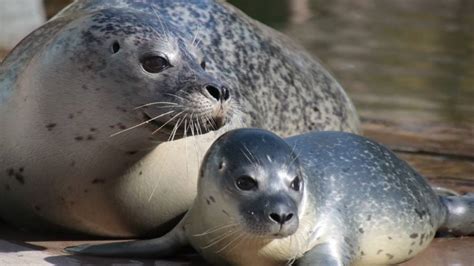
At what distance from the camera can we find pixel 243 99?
672 cm

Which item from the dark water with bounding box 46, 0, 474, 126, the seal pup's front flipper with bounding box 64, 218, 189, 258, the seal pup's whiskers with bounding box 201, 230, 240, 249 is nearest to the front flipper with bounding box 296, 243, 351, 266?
the seal pup's whiskers with bounding box 201, 230, 240, 249

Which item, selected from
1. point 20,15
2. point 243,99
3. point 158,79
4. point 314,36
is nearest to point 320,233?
point 158,79

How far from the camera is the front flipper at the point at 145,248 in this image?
5500 millimetres

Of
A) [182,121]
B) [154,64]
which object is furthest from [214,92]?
[154,64]

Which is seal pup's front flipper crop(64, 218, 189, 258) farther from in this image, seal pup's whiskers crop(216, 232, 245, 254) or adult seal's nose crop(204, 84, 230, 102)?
adult seal's nose crop(204, 84, 230, 102)

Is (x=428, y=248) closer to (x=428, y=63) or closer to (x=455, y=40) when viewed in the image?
(x=428, y=63)

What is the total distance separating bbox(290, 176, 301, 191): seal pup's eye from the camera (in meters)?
5.20

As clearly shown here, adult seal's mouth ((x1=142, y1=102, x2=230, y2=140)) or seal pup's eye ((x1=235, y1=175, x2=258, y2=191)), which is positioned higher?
adult seal's mouth ((x1=142, y1=102, x2=230, y2=140))

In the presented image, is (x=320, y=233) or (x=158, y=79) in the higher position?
(x=158, y=79)

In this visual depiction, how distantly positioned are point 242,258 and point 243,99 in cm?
162

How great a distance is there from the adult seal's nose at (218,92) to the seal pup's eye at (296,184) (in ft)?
1.42

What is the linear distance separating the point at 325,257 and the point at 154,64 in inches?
39.6

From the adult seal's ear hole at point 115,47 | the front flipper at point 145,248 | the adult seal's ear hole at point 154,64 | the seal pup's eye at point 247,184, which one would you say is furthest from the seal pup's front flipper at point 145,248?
the adult seal's ear hole at point 115,47

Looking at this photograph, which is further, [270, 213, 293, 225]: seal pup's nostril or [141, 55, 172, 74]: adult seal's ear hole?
[141, 55, 172, 74]: adult seal's ear hole
